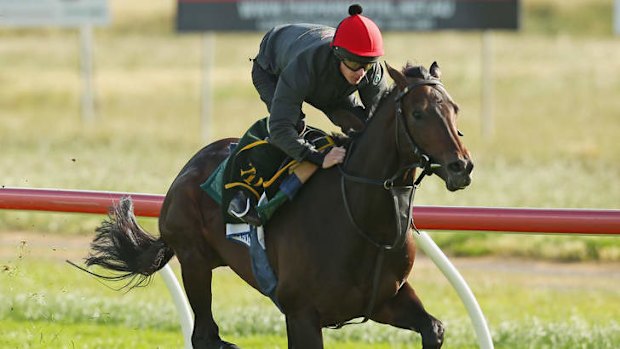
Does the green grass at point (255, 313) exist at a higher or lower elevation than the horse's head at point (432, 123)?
lower

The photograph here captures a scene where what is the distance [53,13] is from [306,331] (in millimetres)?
16672

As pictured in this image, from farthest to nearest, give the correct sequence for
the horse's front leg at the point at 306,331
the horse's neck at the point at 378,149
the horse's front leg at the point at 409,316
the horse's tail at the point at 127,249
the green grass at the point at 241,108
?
the green grass at the point at 241,108, the horse's tail at the point at 127,249, the horse's front leg at the point at 409,316, the horse's front leg at the point at 306,331, the horse's neck at the point at 378,149

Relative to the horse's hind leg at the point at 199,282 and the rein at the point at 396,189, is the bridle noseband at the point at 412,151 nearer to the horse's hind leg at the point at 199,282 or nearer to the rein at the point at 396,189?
the rein at the point at 396,189

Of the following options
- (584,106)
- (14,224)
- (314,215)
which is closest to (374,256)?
(314,215)

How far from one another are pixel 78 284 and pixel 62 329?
2.33 meters

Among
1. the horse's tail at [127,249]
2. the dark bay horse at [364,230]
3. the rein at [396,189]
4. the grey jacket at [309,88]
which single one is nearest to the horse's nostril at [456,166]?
the dark bay horse at [364,230]

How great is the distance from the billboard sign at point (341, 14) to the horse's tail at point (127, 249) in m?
12.1

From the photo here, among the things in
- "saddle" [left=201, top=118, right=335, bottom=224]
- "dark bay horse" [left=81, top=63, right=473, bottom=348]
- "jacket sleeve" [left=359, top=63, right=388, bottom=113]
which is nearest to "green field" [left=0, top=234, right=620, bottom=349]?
"saddle" [left=201, top=118, right=335, bottom=224]

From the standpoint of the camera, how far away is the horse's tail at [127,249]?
6.00 m

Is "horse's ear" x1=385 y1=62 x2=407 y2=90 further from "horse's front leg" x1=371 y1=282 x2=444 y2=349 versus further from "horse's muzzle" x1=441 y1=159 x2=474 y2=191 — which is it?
"horse's front leg" x1=371 y1=282 x2=444 y2=349

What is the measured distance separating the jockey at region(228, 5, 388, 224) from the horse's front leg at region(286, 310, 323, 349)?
0.48 m

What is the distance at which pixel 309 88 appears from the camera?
16.3ft

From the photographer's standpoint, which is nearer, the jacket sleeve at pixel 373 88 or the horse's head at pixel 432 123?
the horse's head at pixel 432 123

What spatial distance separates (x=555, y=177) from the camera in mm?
15914
